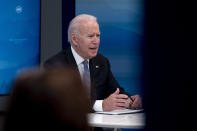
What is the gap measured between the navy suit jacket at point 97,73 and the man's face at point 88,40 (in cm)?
11

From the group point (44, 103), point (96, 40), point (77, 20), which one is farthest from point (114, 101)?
point (44, 103)

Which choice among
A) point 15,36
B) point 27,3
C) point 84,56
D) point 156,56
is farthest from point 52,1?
point 156,56

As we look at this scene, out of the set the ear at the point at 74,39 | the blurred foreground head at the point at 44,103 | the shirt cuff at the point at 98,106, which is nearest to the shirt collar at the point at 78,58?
the ear at the point at 74,39

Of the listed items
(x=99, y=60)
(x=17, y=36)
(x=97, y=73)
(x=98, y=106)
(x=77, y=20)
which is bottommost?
(x=98, y=106)

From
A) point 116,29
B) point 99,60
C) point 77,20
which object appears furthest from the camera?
point 116,29

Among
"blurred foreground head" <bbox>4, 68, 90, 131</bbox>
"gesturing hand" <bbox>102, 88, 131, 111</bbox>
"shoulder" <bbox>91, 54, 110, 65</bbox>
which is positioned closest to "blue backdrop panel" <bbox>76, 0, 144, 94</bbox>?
"shoulder" <bbox>91, 54, 110, 65</bbox>

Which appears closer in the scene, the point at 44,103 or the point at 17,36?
the point at 44,103

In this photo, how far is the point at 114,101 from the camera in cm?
305

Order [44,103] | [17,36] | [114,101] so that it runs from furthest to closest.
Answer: [17,36] < [114,101] < [44,103]

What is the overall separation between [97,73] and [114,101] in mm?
559

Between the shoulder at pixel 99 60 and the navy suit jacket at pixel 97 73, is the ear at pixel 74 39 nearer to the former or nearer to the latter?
the navy suit jacket at pixel 97 73

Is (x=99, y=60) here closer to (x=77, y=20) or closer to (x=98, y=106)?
(x=77, y=20)

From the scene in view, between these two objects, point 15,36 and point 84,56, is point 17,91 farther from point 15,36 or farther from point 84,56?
point 15,36

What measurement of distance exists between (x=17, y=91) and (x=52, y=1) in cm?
410
